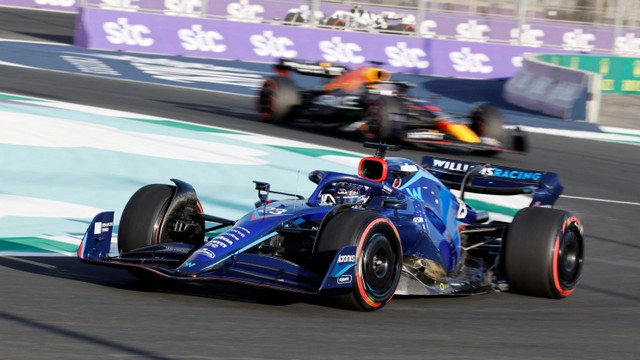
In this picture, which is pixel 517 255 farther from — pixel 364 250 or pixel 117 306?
pixel 117 306

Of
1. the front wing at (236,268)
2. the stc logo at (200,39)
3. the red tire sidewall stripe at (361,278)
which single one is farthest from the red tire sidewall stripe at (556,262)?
the stc logo at (200,39)

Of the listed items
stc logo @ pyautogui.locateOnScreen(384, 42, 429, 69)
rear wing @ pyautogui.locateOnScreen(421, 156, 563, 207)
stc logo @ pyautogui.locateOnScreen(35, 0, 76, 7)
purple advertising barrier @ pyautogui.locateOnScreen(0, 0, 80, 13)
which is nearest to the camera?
rear wing @ pyautogui.locateOnScreen(421, 156, 563, 207)

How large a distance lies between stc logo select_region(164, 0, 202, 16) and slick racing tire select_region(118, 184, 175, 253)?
2051cm

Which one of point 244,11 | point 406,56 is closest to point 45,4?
point 244,11

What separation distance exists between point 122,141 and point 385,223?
8.21m

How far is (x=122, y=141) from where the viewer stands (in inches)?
587

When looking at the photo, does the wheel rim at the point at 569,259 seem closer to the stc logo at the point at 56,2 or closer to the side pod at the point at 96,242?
the side pod at the point at 96,242

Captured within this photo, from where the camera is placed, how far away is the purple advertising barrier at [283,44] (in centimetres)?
2755

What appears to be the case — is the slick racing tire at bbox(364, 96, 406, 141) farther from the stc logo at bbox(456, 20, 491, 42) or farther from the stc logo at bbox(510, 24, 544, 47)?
the stc logo at bbox(510, 24, 544, 47)

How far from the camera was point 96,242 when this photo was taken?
7.52m

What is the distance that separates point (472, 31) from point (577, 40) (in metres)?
3.15

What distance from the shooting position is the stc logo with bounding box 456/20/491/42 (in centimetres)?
2898

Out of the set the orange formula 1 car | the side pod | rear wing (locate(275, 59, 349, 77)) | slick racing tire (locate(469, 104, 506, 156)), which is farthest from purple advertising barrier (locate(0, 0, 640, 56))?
the side pod

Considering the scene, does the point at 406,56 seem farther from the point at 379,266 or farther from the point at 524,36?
the point at 379,266
